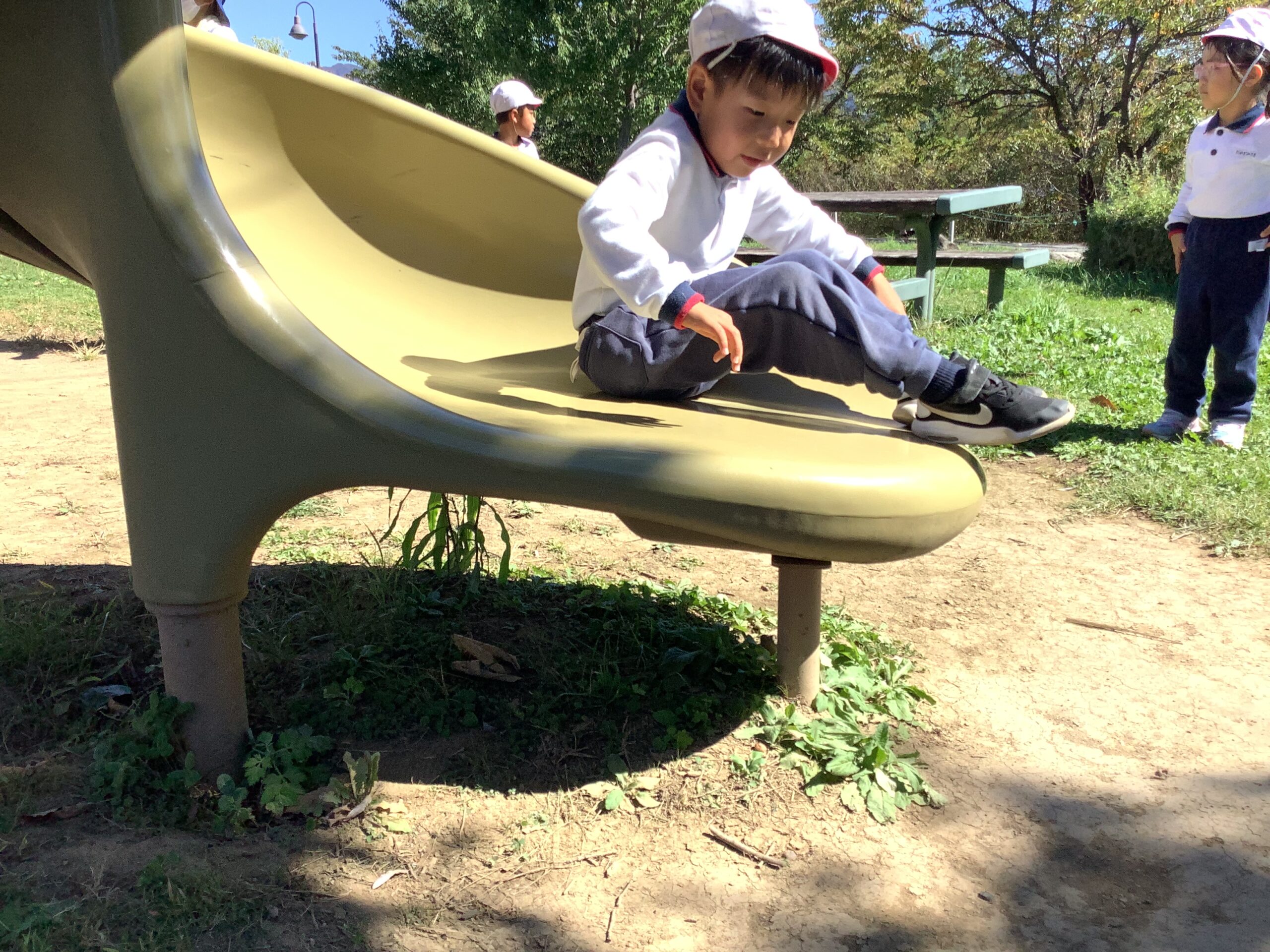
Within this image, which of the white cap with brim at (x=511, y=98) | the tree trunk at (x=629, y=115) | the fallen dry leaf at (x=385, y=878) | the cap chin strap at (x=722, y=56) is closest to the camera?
the fallen dry leaf at (x=385, y=878)

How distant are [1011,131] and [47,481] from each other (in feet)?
55.8

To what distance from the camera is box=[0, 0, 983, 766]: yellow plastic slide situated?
1467 millimetres

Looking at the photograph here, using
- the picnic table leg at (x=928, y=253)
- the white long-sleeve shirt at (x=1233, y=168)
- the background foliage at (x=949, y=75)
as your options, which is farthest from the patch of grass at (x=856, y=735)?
the background foliage at (x=949, y=75)

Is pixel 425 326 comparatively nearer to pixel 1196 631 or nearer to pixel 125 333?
pixel 125 333

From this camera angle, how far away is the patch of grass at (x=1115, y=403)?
10.3 feet

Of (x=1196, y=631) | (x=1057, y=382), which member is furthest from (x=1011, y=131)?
(x=1196, y=631)

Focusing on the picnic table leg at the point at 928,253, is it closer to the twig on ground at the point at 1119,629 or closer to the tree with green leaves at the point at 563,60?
the twig on ground at the point at 1119,629

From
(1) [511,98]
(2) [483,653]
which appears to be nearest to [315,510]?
(2) [483,653]

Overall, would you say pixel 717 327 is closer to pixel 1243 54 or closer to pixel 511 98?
pixel 1243 54

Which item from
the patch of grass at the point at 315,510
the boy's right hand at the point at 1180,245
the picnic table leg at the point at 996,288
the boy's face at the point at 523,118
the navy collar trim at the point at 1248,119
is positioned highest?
the boy's face at the point at 523,118

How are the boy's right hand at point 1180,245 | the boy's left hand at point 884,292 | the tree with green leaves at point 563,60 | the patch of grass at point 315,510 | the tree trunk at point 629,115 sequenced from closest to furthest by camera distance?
1. the boy's left hand at point 884,292
2. the patch of grass at point 315,510
3. the boy's right hand at point 1180,245
4. the tree with green leaves at point 563,60
5. the tree trunk at point 629,115

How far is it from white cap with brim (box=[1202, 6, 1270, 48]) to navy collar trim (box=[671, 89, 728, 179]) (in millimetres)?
2466

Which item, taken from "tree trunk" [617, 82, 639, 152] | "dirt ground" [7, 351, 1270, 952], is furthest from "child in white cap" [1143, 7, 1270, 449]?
"tree trunk" [617, 82, 639, 152]

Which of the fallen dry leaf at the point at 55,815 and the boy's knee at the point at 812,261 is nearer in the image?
the fallen dry leaf at the point at 55,815
